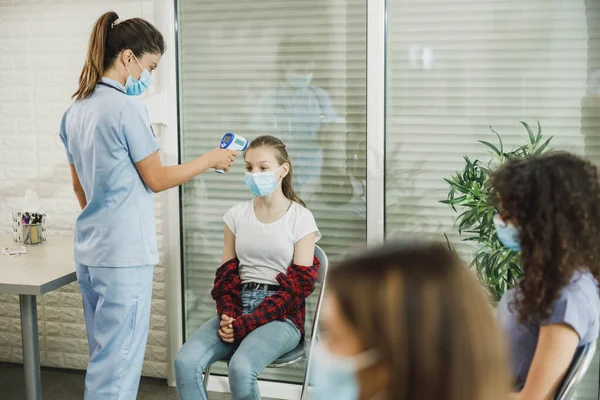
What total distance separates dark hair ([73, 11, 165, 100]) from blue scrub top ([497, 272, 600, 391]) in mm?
1418

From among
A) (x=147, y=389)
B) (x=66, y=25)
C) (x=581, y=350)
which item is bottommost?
(x=147, y=389)

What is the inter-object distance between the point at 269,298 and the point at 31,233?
3.75 feet

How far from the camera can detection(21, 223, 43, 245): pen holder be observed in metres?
2.84

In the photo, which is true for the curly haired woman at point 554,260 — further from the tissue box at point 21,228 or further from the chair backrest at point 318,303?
the tissue box at point 21,228

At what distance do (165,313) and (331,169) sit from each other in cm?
103

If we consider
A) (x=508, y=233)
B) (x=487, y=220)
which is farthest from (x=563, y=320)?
(x=487, y=220)

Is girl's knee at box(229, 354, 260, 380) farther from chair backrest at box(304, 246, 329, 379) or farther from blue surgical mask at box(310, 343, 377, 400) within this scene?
blue surgical mask at box(310, 343, 377, 400)

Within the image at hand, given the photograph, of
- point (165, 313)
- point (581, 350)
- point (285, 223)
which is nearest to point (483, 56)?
point (285, 223)

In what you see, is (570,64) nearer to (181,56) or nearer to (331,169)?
(331,169)

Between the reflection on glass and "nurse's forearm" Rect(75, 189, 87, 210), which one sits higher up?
the reflection on glass

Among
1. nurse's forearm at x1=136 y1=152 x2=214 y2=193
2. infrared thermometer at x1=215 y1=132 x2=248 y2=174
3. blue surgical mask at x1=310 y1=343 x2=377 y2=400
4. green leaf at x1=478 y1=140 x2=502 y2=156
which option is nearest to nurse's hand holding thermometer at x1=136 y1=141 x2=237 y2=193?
nurse's forearm at x1=136 y1=152 x2=214 y2=193

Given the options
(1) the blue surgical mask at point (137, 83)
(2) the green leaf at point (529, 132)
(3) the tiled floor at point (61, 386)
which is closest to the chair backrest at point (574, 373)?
(2) the green leaf at point (529, 132)

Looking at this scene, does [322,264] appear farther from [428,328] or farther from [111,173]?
[428,328]

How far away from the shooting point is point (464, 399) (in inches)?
28.6
